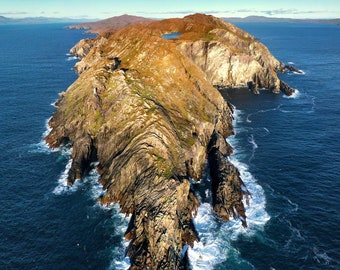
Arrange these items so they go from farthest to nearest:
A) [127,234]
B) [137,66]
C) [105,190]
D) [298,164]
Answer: [137,66] < [298,164] < [105,190] < [127,234]

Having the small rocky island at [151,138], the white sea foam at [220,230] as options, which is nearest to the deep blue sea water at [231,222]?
the white sea foam at [220,230]

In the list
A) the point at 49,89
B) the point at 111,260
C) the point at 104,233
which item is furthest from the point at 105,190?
the point at 49,89

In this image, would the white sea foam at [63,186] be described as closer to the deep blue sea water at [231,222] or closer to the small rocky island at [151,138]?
the deep blue sea water at [231,222]

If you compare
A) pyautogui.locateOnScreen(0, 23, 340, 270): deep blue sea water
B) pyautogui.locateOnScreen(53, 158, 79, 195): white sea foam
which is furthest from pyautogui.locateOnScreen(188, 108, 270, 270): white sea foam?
pyautogui.locateOnScreen(53, 158, 79, 195): white sea foam

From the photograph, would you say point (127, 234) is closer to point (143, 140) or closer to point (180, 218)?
point (180, 218)

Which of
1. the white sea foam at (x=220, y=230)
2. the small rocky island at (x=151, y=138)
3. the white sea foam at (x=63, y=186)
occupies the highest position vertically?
the small rocky island at (x=151, y=138)

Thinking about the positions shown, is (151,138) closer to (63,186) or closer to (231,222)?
(63,186)

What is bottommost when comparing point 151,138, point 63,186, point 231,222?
point 231,222

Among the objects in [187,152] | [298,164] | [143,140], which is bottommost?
[298,164]

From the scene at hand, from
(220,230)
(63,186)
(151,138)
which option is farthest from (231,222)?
(63,186)
